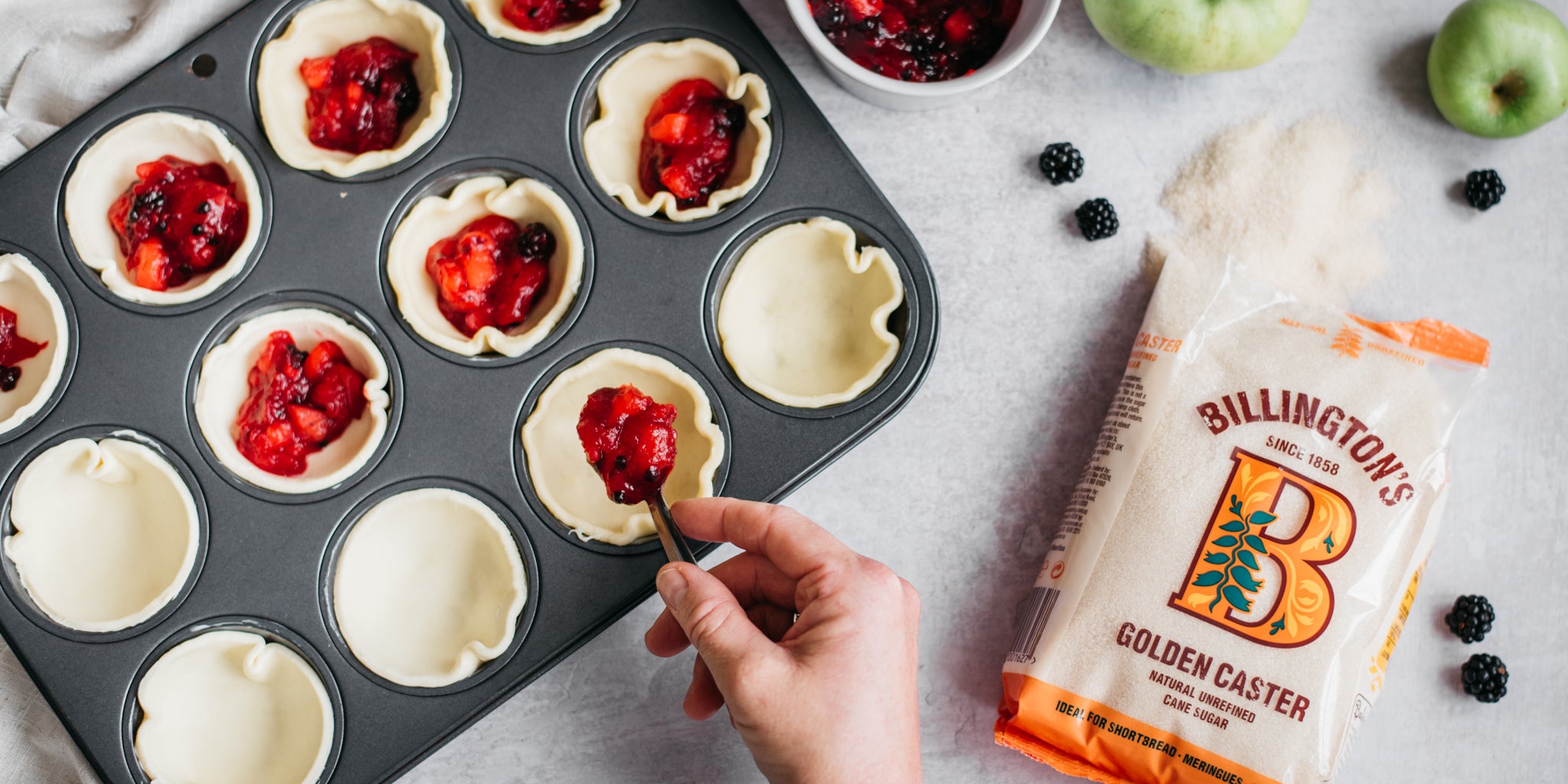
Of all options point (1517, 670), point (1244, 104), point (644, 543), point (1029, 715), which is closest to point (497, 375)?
point (644, 543)

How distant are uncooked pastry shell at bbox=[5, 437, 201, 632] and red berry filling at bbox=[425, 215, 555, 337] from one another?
794 millimetres

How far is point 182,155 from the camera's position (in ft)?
8.32

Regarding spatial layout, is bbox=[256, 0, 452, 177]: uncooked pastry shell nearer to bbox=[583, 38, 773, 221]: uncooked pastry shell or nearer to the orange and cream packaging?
bbox=[583, 38, 773, 221]: uncooked pastry shell

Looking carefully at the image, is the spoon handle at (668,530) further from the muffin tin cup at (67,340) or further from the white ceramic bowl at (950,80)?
the muffin tin cup at (67,340)

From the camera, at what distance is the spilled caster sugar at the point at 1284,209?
2.85 m

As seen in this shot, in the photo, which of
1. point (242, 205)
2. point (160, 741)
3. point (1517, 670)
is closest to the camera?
point (160, 741)

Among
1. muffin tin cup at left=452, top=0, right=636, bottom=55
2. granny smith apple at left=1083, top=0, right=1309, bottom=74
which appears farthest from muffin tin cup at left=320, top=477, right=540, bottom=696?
granny smith apple at left=1083, top=0, right=1309, bottom=74

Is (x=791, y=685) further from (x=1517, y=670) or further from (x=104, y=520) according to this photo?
(x=1517, y=670)

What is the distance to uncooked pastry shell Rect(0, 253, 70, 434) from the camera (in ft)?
7.71

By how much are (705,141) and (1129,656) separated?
1755 mm

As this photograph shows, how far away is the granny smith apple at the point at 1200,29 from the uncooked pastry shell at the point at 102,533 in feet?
9.02

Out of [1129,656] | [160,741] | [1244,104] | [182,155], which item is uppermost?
[1244,104]

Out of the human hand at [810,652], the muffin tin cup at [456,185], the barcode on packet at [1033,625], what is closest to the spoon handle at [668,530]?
the human hand at [810,652]

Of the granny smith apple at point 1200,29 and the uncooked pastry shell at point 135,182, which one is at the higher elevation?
the granny smith apple at point 1200,29
